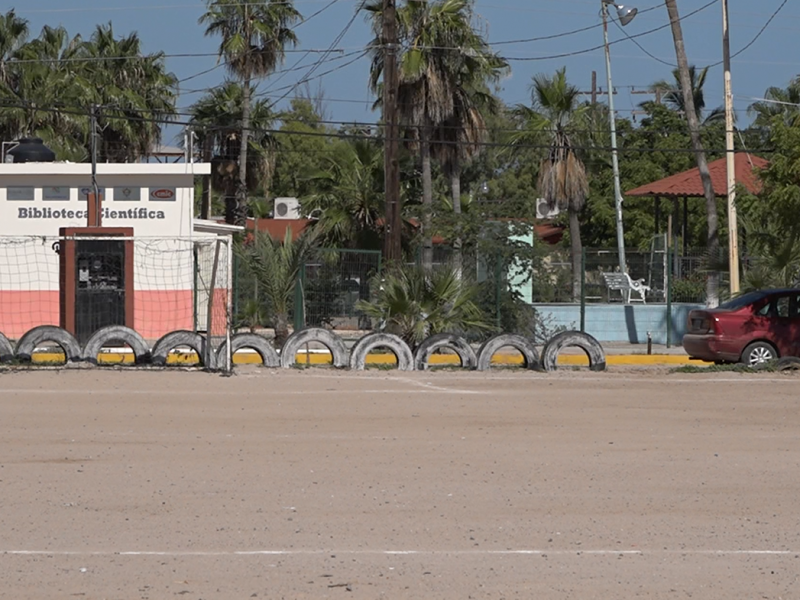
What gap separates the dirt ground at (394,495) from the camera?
7086 millimetres

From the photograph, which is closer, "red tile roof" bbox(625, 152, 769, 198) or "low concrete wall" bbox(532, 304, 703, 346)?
"low concrete wall" bbox(532, 304, 703, 346)

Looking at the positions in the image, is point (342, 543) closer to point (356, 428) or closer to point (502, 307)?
point (356, 428)

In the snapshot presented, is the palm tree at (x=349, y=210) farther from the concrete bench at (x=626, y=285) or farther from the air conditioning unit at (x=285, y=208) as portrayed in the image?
the air conditioning unit at (x=285, y=208)

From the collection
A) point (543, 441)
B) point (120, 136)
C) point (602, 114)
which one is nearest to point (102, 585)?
point (543, 441)

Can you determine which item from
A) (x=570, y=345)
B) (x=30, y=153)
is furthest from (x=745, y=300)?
(x=30, y=153)

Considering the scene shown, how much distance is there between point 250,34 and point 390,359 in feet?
82.0

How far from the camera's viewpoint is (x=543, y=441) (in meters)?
12.6

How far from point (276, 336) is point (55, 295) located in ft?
23.7

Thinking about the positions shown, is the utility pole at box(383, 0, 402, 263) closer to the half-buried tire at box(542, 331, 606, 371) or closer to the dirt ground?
the half-buried tire at box(542, 331, 606, 371)

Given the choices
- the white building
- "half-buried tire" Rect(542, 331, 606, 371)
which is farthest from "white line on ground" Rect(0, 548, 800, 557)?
the white building

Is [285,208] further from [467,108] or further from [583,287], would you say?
[583,287]

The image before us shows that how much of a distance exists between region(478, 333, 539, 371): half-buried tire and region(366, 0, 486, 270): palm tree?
1401 centimetres

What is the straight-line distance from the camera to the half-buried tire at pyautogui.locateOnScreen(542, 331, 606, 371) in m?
20.8

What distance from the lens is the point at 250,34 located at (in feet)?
149
